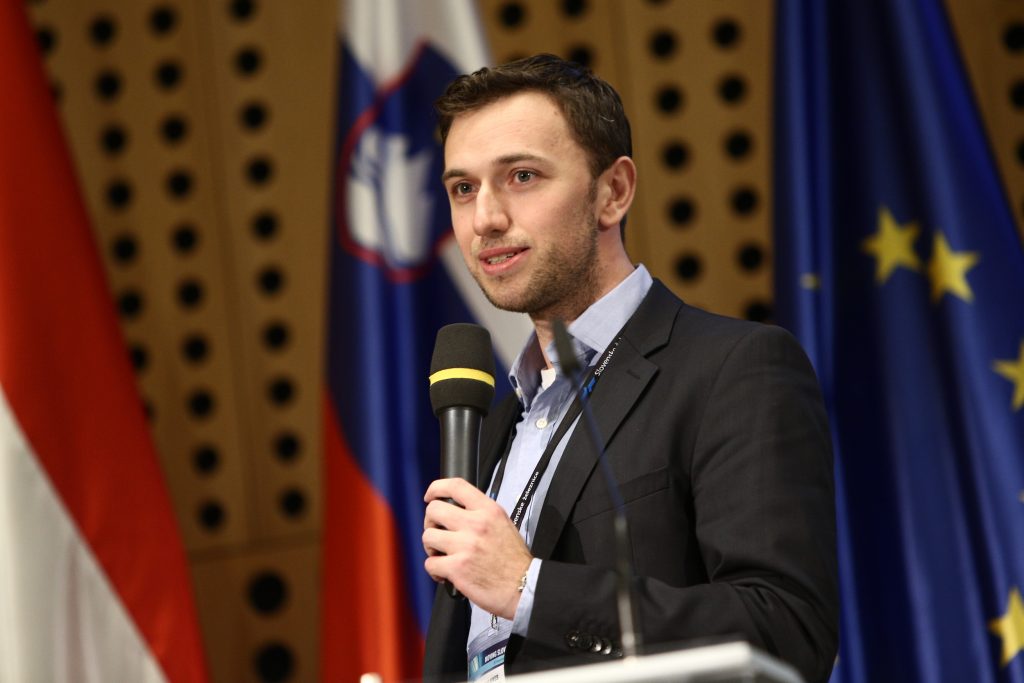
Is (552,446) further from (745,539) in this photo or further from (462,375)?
(745,539)

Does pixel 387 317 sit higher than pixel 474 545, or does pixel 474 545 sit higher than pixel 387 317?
pixel 387 317

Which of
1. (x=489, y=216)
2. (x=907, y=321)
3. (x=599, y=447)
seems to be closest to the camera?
(x=599, y=447)

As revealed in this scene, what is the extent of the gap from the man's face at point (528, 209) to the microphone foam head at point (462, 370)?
129mm

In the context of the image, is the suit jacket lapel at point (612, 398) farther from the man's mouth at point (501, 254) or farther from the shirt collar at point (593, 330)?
the man's mouth at point (501, 254)

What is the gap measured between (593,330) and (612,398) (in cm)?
20

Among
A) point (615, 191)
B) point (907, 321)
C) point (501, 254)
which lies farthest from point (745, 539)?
point (907, 321)

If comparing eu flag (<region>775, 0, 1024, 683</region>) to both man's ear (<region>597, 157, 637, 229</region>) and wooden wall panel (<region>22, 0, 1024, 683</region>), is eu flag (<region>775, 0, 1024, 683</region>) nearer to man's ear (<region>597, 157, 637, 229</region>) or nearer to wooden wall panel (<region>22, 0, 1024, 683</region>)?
wooden wall panel (<region>22, 0, 1024, 683</region>)

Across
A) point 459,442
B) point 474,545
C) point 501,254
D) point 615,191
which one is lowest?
point 474,545

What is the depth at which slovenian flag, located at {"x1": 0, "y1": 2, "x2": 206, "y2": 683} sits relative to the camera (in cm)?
314

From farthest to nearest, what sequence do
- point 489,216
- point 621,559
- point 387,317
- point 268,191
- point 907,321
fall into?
1. point 268,191
2. point 387,317
3. point 907,321
4. point 489,216
5. point 621,559

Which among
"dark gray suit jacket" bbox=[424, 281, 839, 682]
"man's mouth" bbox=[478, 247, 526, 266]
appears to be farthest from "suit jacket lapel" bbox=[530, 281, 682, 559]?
"man's mouth" bbox=[478, 247, 526, 266]

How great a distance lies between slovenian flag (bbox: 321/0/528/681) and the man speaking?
120 centimetres

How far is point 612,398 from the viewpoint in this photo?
1930mm

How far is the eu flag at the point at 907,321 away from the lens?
303 centimetres
